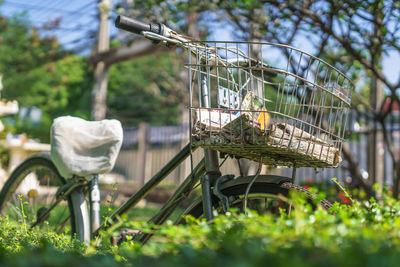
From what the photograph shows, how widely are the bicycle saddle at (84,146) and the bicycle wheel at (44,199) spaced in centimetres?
18

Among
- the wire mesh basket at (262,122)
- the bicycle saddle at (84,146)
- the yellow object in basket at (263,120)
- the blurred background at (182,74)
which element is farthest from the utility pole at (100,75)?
the yellow object in basket at (263,120)

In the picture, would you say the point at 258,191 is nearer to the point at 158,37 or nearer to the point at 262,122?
the point at 262,122

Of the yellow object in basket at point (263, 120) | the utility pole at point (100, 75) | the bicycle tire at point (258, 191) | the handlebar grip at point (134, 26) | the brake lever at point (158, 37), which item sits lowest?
the bicycle tire at point (258, 191)

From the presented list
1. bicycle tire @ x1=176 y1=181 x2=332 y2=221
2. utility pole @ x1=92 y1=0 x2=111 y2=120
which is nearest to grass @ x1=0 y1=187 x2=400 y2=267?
bicycle tire @ x1=176 y1=181 x2=332 y2=221

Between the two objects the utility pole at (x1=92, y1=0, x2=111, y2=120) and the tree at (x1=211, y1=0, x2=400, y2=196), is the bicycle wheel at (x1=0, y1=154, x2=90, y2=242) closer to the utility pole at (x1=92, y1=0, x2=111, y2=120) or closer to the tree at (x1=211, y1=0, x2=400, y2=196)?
the tree at (x1=211, y1=0, x2=400, y2=196)

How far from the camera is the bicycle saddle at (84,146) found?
2.56m

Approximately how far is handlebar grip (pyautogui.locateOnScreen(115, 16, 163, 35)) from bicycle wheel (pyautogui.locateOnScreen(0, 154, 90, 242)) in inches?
45.8

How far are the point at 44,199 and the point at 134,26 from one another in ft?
6.29

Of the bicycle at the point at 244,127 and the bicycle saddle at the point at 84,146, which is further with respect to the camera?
the bicycle saddle at the point at 84,146

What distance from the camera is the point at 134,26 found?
188cm

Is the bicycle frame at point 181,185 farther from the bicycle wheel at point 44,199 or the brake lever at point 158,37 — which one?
the bicycle wheel at point 44,199

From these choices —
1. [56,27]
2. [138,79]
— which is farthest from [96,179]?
[138,79]

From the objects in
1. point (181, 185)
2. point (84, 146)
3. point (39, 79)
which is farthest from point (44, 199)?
point (39, 79)

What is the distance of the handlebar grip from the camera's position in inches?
73.9
